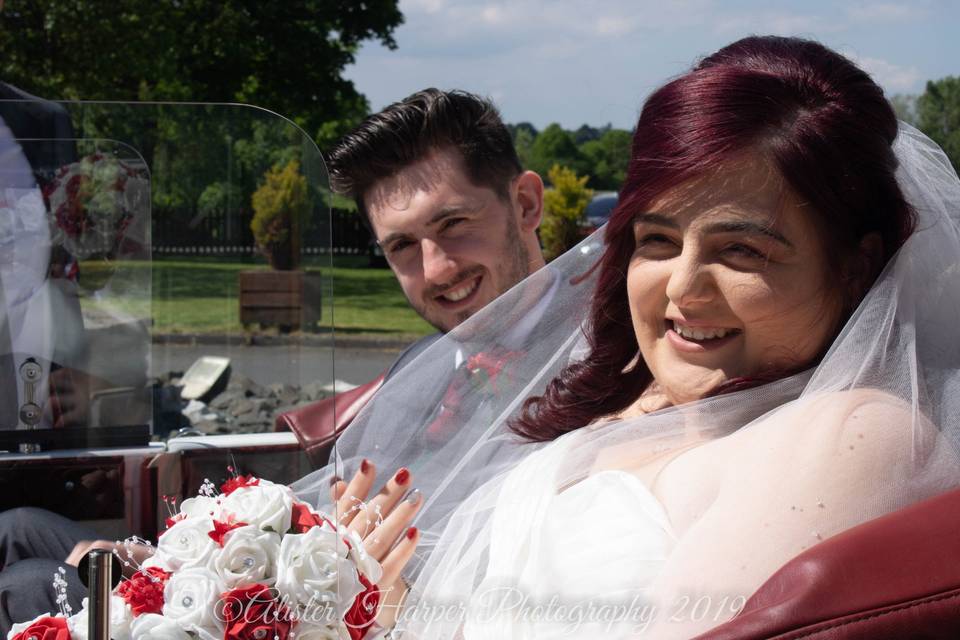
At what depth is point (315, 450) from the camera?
6.23 feet

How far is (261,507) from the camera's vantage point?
1511 millimetres

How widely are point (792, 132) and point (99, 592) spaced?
3.84ft

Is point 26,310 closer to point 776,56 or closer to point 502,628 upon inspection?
point 502,628

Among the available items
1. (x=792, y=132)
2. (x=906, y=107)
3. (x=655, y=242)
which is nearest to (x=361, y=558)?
(x=655, y=242)

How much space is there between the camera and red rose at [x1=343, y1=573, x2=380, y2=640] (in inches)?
59.7

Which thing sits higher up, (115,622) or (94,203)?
(94,203)

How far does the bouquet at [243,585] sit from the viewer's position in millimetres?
1416

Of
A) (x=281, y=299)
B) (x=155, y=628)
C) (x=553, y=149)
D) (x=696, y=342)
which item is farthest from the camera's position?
(x=553, y=149)

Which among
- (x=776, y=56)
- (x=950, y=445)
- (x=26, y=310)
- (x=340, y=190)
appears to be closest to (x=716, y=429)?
(x=950, y=445)

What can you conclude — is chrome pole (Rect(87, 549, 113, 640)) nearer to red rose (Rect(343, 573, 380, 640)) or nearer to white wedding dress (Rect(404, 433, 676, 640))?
red rose (Rect(343, 573, 380, 640))

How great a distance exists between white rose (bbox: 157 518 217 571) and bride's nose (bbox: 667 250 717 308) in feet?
2.63

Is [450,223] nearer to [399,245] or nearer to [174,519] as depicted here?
[399,245]

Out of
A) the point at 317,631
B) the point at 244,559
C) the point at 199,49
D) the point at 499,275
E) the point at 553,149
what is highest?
the point at 199,49

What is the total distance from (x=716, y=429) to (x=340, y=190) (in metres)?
1.81
